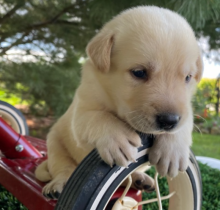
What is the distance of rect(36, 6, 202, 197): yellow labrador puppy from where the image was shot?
4.07ft

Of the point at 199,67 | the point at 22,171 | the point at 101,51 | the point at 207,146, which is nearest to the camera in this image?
the point at 101,51

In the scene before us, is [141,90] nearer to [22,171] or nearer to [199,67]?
[199,67]

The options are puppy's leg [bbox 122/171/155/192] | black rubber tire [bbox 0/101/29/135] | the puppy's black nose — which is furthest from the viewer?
black rubber tire [bbox 0/101/29/135]

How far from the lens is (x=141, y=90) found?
130 cm

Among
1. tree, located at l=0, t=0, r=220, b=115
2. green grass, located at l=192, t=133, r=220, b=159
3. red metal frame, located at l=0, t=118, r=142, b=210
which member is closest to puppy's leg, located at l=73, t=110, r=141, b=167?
red metal frame, located at l=0, t=118, r=142, b=210

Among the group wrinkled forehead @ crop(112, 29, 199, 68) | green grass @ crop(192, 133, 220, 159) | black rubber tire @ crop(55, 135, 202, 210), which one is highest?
wrinkled forehead @ crop(112, 29, 199, 68)

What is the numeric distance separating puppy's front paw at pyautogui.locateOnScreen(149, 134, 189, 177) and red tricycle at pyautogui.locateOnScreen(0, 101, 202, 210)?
39mm

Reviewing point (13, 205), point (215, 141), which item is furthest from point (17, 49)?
point (215, 141)

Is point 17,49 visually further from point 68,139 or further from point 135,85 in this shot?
point 135,85

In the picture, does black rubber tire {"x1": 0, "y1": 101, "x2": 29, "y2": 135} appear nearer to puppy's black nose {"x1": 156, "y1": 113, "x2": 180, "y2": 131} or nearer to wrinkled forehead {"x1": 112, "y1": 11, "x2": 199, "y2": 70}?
wrinkled forehead {"x1": 112, "y1": 11, "x2": 199, "y2": 70}

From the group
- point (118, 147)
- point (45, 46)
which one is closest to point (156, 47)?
point (118, 147)

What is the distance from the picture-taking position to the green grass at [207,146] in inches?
209

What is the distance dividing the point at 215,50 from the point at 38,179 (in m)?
2.31

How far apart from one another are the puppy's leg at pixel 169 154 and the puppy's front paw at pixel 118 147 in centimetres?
9
